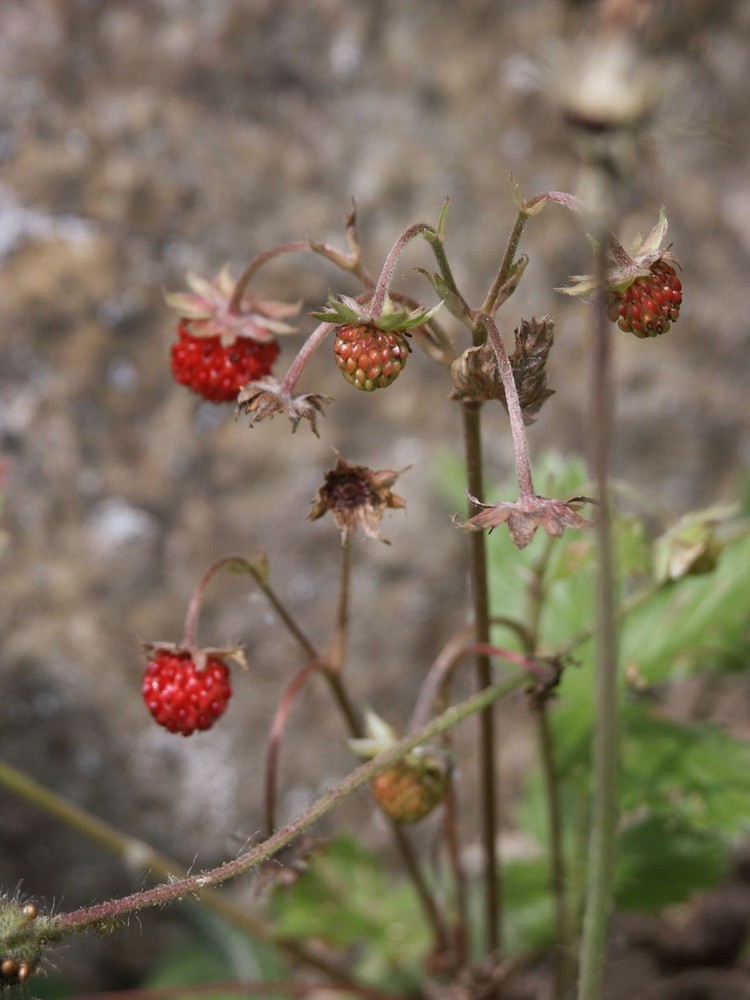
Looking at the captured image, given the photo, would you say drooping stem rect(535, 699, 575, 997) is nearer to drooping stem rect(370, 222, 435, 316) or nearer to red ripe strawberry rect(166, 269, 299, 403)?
red ripe strawberry rect(166, 269, 299, 403)

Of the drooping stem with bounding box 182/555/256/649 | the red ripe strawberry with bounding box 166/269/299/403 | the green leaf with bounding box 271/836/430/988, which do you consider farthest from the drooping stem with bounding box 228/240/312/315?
the green leaf with bounding box 271/836/430/988

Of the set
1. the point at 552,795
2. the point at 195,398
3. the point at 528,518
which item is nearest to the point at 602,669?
the point at 528,518

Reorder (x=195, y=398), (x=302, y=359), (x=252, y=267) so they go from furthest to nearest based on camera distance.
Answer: (x=195, y=398), (x=252, y=267), (x=302, y=359)

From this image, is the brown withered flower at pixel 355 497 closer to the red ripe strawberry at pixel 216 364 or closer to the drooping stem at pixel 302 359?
the drooping stem at pixel 302 359

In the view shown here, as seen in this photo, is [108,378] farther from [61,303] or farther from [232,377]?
[232,377]

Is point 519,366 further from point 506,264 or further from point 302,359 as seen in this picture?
point 302,359

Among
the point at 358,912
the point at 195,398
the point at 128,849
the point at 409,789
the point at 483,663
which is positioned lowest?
the point at 358,912
